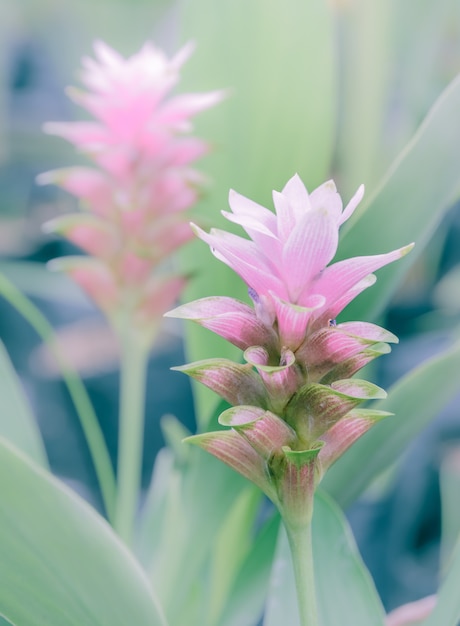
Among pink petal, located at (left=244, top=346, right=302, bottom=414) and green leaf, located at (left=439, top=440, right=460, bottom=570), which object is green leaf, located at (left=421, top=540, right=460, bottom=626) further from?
green leaf, located at (left=439, top=440, right=460, bottom=570)

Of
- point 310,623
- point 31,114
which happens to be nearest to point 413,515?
point 310,623

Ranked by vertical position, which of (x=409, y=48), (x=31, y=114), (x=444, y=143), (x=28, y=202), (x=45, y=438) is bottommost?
(x=444, y=143)

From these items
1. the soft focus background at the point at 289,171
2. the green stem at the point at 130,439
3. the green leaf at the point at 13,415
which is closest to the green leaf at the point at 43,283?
the soft focus background at the point at 289,171

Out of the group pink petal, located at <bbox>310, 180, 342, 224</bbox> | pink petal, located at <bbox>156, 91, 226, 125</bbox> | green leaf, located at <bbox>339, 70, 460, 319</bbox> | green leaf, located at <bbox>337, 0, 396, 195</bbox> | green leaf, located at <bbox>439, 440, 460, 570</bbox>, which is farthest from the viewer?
green leaf, located at <bbox>337, 0, 396, 195</bbox>

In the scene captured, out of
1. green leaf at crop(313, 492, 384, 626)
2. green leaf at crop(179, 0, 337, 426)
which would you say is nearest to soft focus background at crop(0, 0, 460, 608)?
green leaf at crop(179, 0, 337, 426)

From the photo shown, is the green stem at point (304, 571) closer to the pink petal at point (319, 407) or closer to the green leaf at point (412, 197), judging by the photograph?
the pink petal at point (319, 407)

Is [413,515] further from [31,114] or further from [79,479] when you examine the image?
[31,114]

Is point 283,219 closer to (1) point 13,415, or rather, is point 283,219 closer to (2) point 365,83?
(1) point 13,415
